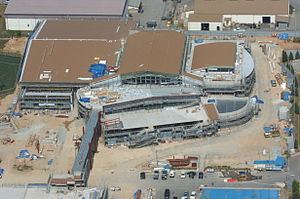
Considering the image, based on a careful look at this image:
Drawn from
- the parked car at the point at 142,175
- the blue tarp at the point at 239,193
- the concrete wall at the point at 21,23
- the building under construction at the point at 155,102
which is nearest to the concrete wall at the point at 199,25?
the building under construction at the point at 155,102

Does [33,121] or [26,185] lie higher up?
[33,121]

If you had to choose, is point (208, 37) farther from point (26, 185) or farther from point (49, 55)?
point (26, 185)

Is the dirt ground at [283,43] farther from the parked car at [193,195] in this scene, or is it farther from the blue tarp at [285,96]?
the parked car at [193,195]

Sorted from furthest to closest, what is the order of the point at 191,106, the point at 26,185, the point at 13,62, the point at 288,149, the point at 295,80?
the point at 13,62 < the point at 295,80 < the point at 191,106 < the point at 288,149 < the point at 26,185

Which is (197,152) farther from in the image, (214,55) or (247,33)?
(247,33)

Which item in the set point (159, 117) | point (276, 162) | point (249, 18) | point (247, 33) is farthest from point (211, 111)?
point (249, 18)

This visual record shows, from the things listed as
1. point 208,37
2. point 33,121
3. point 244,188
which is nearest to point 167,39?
point 208,37

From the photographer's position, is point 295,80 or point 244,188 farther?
Result: point 295,80
